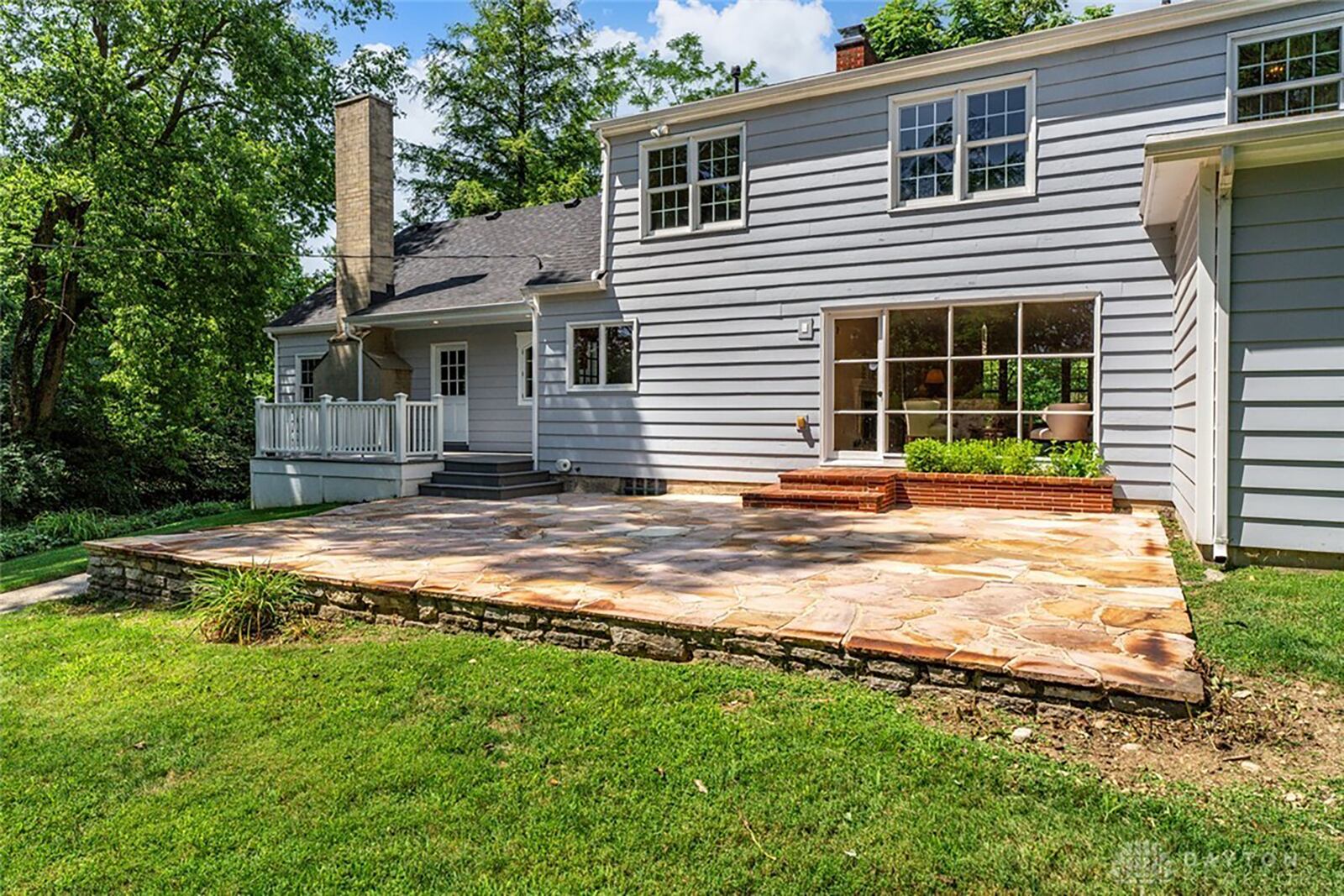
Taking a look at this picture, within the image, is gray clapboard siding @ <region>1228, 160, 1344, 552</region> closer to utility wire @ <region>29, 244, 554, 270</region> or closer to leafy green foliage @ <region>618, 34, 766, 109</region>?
utility wire @ <region>29, 244, 554, 270</region>

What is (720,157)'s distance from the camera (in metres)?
10.3

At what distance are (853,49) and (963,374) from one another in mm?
4590

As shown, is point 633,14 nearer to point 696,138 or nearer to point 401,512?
point 696,138

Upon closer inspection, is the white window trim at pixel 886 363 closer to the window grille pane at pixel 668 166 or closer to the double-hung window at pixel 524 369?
the window grille pane at pixel 668 166

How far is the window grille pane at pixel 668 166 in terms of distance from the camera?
34.8 ft

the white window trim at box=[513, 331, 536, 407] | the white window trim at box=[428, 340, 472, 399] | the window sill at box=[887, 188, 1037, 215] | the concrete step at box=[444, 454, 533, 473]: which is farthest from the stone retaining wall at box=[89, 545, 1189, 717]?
the white window trim at box=[428, 340, 472, 399]

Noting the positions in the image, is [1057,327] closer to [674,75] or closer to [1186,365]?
[1186,365]

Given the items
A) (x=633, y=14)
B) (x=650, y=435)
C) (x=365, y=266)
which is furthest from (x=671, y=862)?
(x=633, y=14)

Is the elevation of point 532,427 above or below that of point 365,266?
below

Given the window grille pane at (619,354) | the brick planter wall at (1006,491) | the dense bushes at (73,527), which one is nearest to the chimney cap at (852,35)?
the window grille pane at (619,354)

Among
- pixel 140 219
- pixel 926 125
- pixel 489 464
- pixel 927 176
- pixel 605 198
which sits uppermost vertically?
pixel 140 219

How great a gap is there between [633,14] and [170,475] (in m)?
16.4

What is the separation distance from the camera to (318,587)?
5.05 metres

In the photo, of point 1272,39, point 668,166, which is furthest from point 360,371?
point 1272,39
